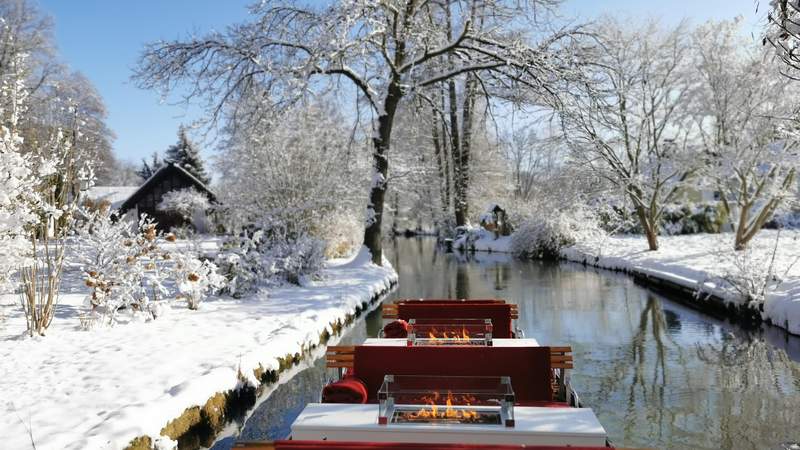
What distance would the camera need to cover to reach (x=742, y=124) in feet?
69.6

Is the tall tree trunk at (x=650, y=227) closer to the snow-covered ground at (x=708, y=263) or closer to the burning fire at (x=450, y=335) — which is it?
the snow-covered ground at (x=708, y=263)

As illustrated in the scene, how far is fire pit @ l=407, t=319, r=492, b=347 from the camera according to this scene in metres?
5.91

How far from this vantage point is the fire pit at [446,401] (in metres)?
3.68

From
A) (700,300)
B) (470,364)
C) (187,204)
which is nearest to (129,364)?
(470,364)

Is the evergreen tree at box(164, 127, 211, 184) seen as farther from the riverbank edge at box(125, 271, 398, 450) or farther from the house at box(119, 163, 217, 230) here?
the riverbank edge at box(125, 271, 398, 450)

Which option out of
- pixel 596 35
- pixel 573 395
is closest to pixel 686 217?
pixel 596 35

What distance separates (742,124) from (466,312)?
1783cm

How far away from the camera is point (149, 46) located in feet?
54.0

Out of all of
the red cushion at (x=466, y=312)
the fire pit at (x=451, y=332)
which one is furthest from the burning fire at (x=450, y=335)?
the red cushion at (x=466, y=312)

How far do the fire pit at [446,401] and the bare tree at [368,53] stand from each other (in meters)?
11.5

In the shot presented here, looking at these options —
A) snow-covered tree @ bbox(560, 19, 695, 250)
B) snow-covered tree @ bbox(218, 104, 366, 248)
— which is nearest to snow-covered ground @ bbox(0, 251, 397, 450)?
snow-covered tree @ bbox(218, 104, 366, 248)

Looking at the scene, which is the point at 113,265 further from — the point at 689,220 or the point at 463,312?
the point at 689,220

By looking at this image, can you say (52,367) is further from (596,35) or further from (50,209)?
(596,35)

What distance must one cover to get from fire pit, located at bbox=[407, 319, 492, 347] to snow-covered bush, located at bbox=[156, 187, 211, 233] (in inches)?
1250
